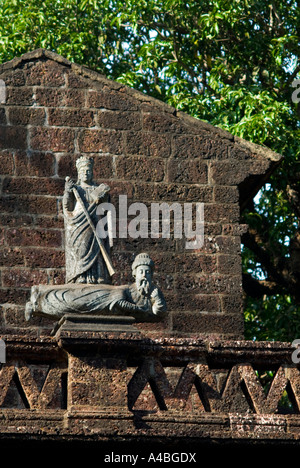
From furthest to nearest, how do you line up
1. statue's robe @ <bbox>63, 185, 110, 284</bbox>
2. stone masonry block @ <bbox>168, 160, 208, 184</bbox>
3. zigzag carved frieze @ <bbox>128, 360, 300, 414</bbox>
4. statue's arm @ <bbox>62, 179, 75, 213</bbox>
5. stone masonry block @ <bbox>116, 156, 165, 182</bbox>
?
1. stone masonry block @ <bbox>168, 160, 208, 184</bbox>
2. stone masonry block @ <bbox>116, 156, 165, 182</bbox>
3. statue's arm @ <bbox>62, 179, 75, 213</bbox>
4. statue's robe @ <bbox>63, 185, 110, 284</bbox>
5. zigzag carved frieze @ <bbox>128, 360, 300, 414</bbox>

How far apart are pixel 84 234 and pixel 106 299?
0.95 meters

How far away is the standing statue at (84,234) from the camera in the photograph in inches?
466

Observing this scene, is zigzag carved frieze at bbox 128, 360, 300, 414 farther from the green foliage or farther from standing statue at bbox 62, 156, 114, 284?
the green foliage

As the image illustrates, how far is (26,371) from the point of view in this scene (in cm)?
1088

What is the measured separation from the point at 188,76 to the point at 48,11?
2755 millimetres

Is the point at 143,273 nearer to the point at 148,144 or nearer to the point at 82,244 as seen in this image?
the point at 82,244

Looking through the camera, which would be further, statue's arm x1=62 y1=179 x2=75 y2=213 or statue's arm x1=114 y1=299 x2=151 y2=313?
statue's arm x1=62 y1=179 x2=75 y2=213

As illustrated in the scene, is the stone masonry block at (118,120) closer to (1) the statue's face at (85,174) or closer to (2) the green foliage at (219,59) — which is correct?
(1) the statue's face at (85,174)

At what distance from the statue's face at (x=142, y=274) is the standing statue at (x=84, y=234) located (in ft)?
1.06

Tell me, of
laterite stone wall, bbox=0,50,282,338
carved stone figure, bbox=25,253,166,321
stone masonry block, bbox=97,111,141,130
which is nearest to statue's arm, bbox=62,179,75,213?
carved stone figure, bbox=25,253,166,321

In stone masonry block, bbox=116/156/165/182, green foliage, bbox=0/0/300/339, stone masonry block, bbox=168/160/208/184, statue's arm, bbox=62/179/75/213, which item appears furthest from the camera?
green foliage, bbox=0/0/300/339

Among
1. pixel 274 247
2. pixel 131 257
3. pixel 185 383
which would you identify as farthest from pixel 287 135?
pixel 185 383

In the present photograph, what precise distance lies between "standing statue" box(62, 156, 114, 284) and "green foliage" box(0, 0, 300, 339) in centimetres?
545

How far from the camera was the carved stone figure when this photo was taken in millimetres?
11328
